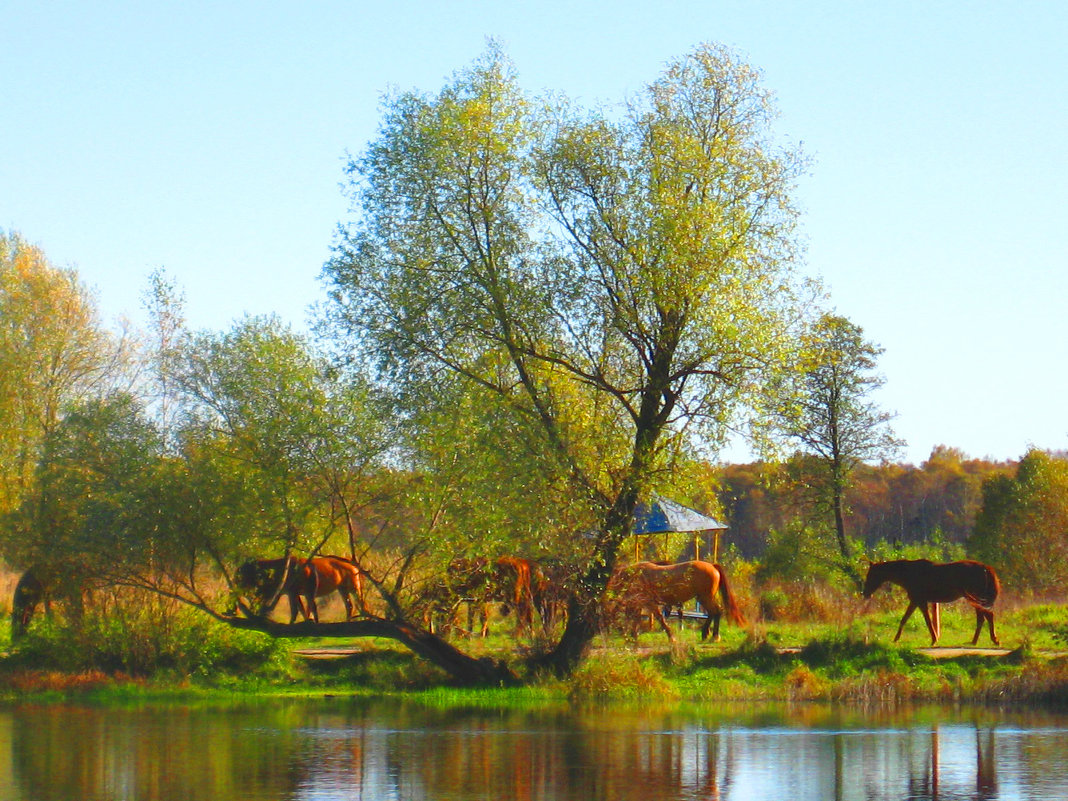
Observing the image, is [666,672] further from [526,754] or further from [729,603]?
[526,754]

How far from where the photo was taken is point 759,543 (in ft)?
286

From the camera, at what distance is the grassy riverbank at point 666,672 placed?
79.9 feet

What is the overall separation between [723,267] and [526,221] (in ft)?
12.7

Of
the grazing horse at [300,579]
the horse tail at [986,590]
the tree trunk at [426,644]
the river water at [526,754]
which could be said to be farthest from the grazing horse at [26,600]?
the horse tail at [986,590]

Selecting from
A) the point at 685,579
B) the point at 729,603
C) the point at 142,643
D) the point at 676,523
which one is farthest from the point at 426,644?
the point at 676,523

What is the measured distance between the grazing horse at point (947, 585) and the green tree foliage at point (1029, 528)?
15389 millimetres

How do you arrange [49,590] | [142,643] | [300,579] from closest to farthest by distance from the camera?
[49,590]
[142,643]
[300,579]

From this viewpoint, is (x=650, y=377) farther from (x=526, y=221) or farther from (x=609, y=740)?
(x=609, y=740)

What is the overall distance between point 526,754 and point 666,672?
8892mm

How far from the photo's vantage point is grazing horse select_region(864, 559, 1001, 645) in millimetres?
26906

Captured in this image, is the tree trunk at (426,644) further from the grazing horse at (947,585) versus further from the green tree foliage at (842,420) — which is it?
the green tree foliage at (842,420)

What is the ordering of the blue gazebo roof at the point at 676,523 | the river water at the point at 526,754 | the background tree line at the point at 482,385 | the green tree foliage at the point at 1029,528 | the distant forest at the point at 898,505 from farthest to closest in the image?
the distant forest at the point at 898,505 < the green tree foliage at the point at 1029,528 < the blue gazebo roof at the point at 676,523 < the background tree line at the point at 482,385 < the river water at the point at 526,754

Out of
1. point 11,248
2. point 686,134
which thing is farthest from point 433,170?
point 11,248

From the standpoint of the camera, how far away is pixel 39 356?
113ft
